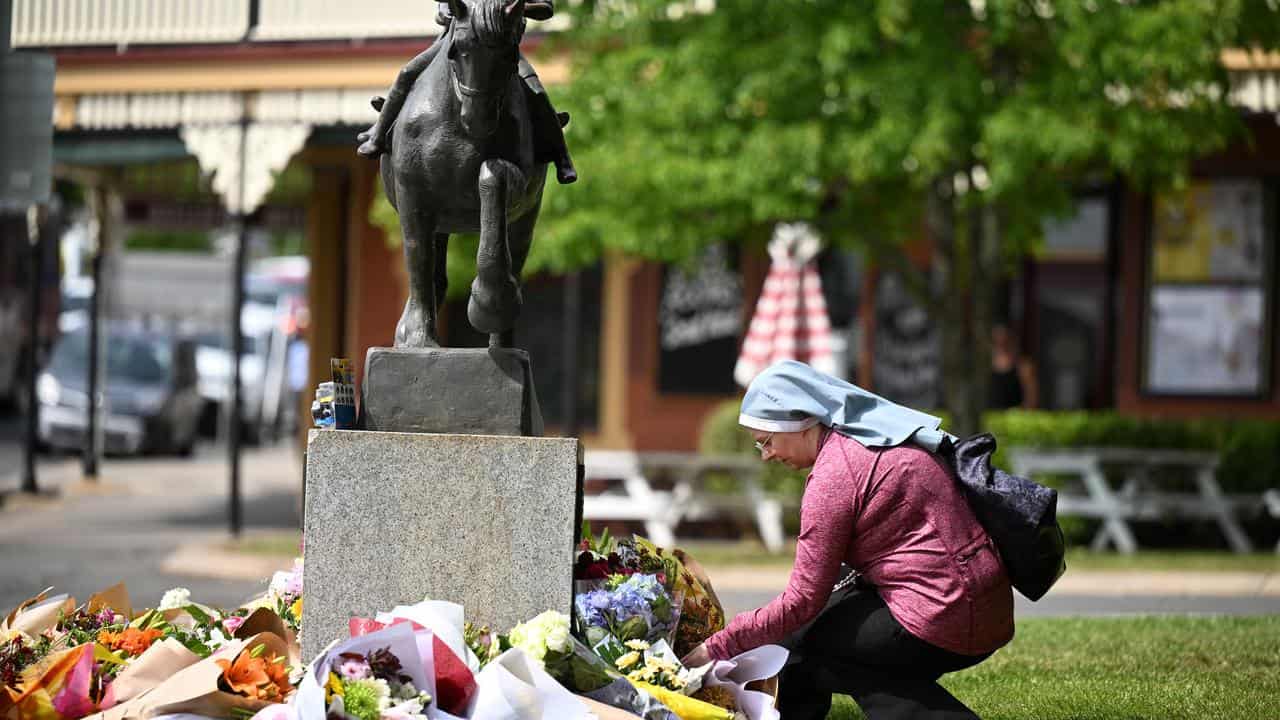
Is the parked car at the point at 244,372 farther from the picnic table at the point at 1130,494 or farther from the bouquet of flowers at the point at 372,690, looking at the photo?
the bouquet of flowers at the point at 372,690

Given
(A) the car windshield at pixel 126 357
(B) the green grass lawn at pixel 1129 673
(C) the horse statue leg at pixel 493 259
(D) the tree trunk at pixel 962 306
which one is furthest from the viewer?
(A) the car windshield at pixel 126 357

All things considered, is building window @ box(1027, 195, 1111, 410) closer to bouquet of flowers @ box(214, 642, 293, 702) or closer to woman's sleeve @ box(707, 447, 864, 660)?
woman's sleeve @ box(707, 447, 864, 660)

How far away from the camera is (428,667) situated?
4.55 meters

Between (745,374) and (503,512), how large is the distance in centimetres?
900

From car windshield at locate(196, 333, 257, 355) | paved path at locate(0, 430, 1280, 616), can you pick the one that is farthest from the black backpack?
car windshield at locate(196, 333, 257, 355)

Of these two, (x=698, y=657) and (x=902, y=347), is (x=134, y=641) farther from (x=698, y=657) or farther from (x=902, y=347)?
(x=902, y=347)

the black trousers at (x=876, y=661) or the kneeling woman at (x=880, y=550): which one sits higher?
the kneeling woman at (x=880, y=550)

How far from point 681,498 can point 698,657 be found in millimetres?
8705

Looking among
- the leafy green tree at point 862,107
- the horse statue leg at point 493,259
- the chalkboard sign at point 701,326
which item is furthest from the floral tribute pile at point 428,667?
the chalkboard sign at point 701,326

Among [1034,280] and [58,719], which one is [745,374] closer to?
[1034,280]

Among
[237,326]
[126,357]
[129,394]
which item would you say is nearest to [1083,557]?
[237,326]

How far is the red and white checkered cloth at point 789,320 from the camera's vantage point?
13703 mm

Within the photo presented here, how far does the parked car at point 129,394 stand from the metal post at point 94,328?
5.37 metres

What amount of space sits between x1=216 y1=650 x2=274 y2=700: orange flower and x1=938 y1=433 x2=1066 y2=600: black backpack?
7.36ft
